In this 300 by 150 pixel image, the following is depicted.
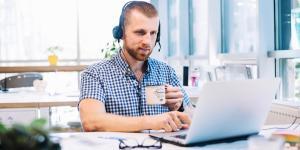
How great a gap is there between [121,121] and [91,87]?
27 centimetres

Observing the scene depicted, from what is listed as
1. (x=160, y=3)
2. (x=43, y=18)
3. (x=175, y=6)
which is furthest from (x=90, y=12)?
(x=175, y=6)

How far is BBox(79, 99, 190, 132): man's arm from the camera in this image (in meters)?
1.51

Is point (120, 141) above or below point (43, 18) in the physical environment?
below

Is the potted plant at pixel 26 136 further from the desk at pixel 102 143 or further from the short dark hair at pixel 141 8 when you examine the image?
the short dark hair at pixel 141 8

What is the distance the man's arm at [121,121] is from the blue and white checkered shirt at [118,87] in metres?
0.06

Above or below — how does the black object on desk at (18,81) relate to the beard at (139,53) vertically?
below

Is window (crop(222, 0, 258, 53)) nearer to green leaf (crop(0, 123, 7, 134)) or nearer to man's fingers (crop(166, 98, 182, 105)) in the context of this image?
man's fingers (crop(166, 98, 182, 105))

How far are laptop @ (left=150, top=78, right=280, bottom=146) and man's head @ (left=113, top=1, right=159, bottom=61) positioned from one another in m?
0.53

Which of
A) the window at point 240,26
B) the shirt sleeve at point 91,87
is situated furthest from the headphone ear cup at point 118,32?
the window at point 240,26

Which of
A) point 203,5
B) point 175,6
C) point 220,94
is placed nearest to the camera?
point 220,94

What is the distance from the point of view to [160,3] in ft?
21.0

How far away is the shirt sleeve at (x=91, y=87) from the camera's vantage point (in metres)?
1.76

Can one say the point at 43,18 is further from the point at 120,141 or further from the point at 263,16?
the point at 120,141

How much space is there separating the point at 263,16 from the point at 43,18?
4.79 meters
